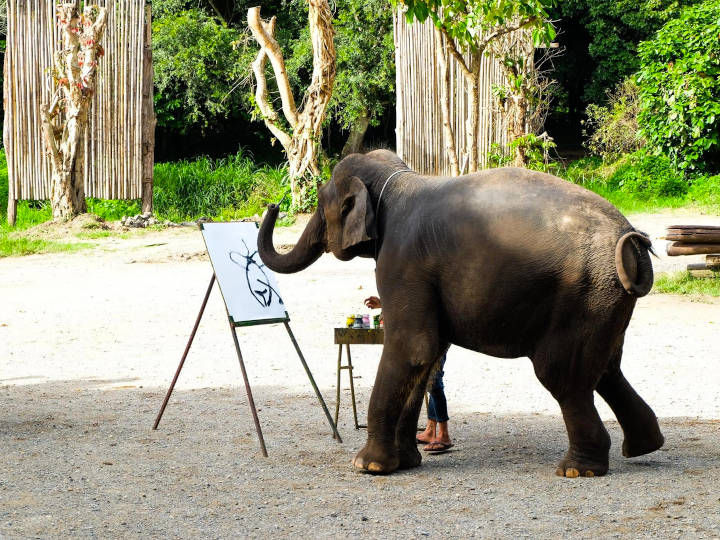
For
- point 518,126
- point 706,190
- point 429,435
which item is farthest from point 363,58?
point 429,435

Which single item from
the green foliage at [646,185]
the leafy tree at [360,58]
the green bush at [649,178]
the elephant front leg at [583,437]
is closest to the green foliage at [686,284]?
the green foliage at [646,185]

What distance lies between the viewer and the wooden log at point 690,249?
12188 mm

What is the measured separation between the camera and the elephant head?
19.1 feet

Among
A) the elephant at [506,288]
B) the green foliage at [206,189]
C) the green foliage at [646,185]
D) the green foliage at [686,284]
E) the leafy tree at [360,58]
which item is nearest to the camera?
the elephant at [506,288]

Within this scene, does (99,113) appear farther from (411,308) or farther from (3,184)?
(411,308)

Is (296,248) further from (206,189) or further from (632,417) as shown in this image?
(206,189)

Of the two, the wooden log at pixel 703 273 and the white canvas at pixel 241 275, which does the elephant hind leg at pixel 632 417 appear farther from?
the wooden log at pixel 703 273

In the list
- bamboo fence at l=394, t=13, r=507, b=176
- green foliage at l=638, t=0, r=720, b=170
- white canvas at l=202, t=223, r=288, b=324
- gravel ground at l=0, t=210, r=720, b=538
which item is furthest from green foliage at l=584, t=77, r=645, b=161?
white canvas at l=202, t=223, r=288, b=324

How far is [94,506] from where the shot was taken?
5086mm

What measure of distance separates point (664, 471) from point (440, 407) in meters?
1.30

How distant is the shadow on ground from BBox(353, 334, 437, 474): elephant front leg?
0.11m

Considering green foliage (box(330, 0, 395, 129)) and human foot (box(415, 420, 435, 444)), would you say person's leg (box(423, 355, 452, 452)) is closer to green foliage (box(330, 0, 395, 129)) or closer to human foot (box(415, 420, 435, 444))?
human foot (box(415, 420, 435, 444))

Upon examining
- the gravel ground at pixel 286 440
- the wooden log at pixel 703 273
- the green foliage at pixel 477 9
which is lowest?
the gravel ground at pixel 286 440

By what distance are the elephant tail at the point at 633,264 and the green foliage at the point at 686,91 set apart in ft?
49.1
